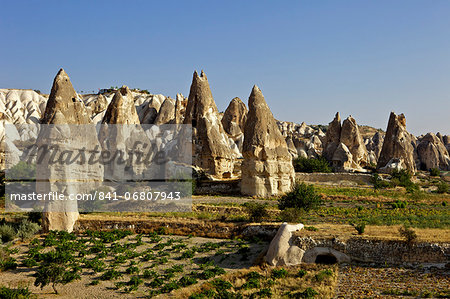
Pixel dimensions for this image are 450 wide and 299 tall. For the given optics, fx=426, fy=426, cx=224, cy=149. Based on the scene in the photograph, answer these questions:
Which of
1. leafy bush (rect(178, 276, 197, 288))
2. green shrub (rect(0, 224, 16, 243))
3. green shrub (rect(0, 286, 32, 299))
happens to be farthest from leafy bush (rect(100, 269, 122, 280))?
green shrub (rect(0, 224, 16, 243))

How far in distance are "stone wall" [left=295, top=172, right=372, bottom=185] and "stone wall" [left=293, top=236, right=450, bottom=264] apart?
76.6 ft

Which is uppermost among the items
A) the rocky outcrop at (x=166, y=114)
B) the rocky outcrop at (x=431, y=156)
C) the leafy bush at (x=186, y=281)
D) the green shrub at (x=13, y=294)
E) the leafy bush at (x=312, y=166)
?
the rocky outcrop at (x=166, y=114)

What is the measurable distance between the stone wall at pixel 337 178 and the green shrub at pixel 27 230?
952 inches

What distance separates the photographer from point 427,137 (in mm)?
62938

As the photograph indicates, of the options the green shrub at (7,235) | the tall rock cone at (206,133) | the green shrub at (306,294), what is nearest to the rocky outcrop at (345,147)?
the tall rock cone at (206,133)

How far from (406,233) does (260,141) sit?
49.5 feet

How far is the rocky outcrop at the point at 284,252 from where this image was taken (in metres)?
14.2

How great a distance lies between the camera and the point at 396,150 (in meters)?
44.6

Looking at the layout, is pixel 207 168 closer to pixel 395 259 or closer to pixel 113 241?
pixel 113 241

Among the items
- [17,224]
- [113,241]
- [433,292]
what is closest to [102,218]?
[113,241]

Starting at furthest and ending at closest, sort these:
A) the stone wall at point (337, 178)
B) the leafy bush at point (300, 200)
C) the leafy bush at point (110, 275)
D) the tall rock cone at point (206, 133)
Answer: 1. the stone wall at point (337, 178)
2. the tall rock cone at point (206, 133)
3. the leafy bush at point (300, 200)
4. the leafy bush at point (110, 275)

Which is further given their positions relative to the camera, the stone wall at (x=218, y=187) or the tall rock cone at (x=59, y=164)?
the stone wall at (x=218, y=187)

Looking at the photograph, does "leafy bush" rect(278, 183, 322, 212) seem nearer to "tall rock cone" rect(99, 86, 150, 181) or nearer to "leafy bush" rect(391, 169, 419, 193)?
"leafy bush" rect(391, 169, 419, 193)

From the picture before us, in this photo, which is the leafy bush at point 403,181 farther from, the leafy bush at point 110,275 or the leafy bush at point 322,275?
the leafy bush at point 110,275
